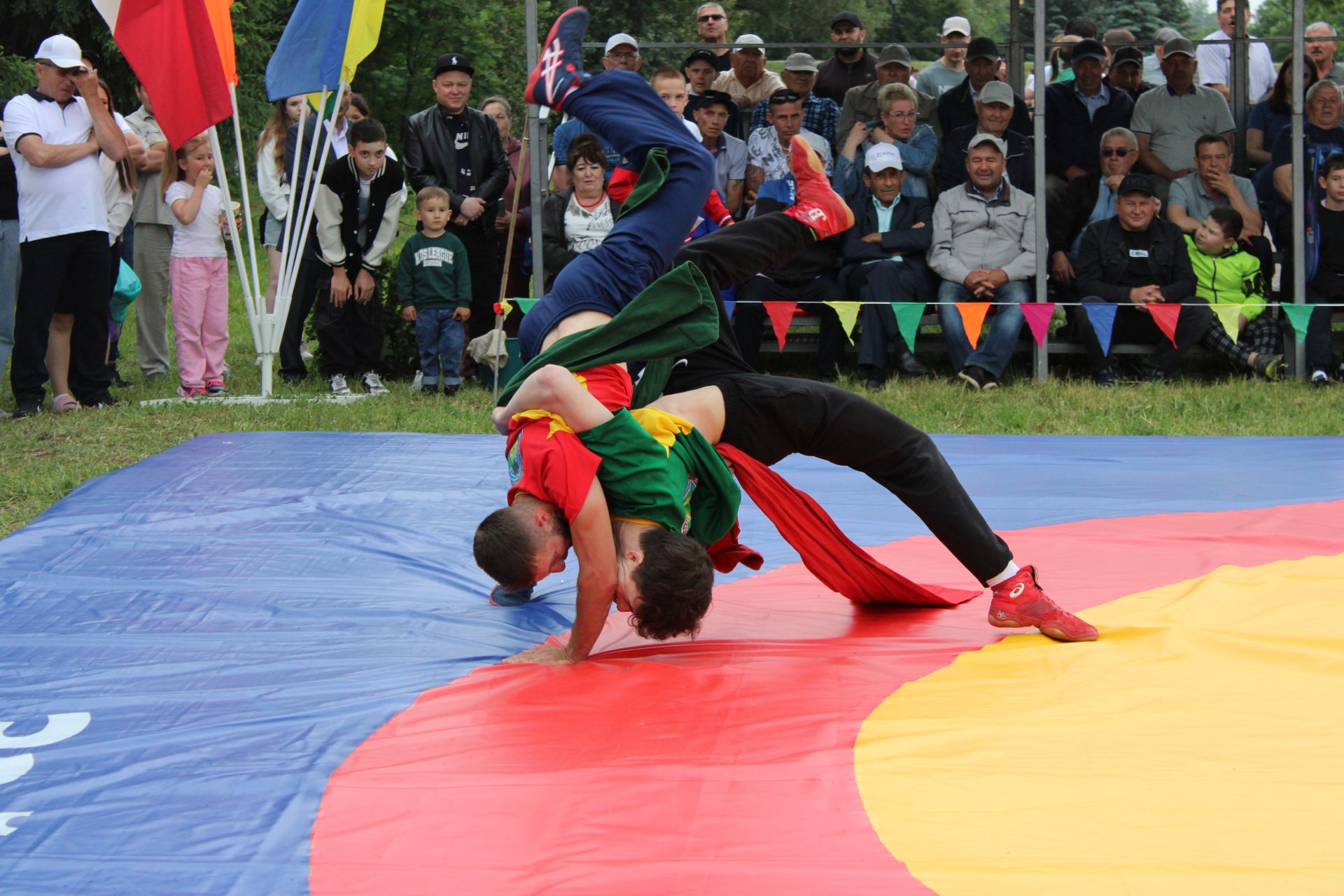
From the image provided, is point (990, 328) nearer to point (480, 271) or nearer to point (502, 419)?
point (480, 271)

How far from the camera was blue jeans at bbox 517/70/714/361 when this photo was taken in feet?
12.1

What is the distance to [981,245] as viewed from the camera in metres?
7.70

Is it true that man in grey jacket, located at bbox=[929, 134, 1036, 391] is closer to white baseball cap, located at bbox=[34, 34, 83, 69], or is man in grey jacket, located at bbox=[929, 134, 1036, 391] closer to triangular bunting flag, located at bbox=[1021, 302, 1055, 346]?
triangular bunting flag, located at bbox=[1021, 302, 1055, 346]

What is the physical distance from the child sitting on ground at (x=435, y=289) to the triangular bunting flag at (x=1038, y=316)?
3.05 m

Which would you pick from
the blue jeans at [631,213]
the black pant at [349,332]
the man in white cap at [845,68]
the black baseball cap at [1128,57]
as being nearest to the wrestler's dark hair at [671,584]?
the blue jeans at [631,213]

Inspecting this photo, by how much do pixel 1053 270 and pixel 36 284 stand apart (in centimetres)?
547

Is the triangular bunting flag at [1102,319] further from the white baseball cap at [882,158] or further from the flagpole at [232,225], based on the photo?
the flagpole at [232,225]

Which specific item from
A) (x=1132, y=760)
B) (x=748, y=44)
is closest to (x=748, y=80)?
(x=748, y=44)

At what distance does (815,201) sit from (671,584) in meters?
1.63

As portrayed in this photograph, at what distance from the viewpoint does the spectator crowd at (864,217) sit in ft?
24.8

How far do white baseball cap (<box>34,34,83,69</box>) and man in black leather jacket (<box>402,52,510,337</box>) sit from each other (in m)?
1.93

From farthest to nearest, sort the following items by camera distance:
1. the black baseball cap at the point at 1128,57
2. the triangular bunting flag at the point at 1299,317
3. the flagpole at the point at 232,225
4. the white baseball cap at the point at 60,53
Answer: the black baseball cap at the point at 1128,57 < the triangular bunting flag at the point at 1299,317 < the flagpole at the point at 232,225 < the white baseball cap at the point at 60,53

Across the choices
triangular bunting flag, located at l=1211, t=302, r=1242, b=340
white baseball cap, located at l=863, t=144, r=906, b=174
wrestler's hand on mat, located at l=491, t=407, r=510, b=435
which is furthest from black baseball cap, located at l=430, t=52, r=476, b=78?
wrestler's hand on mat, located at l=491, t=407, r=510, b=435

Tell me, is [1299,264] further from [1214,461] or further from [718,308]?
[718,308]
